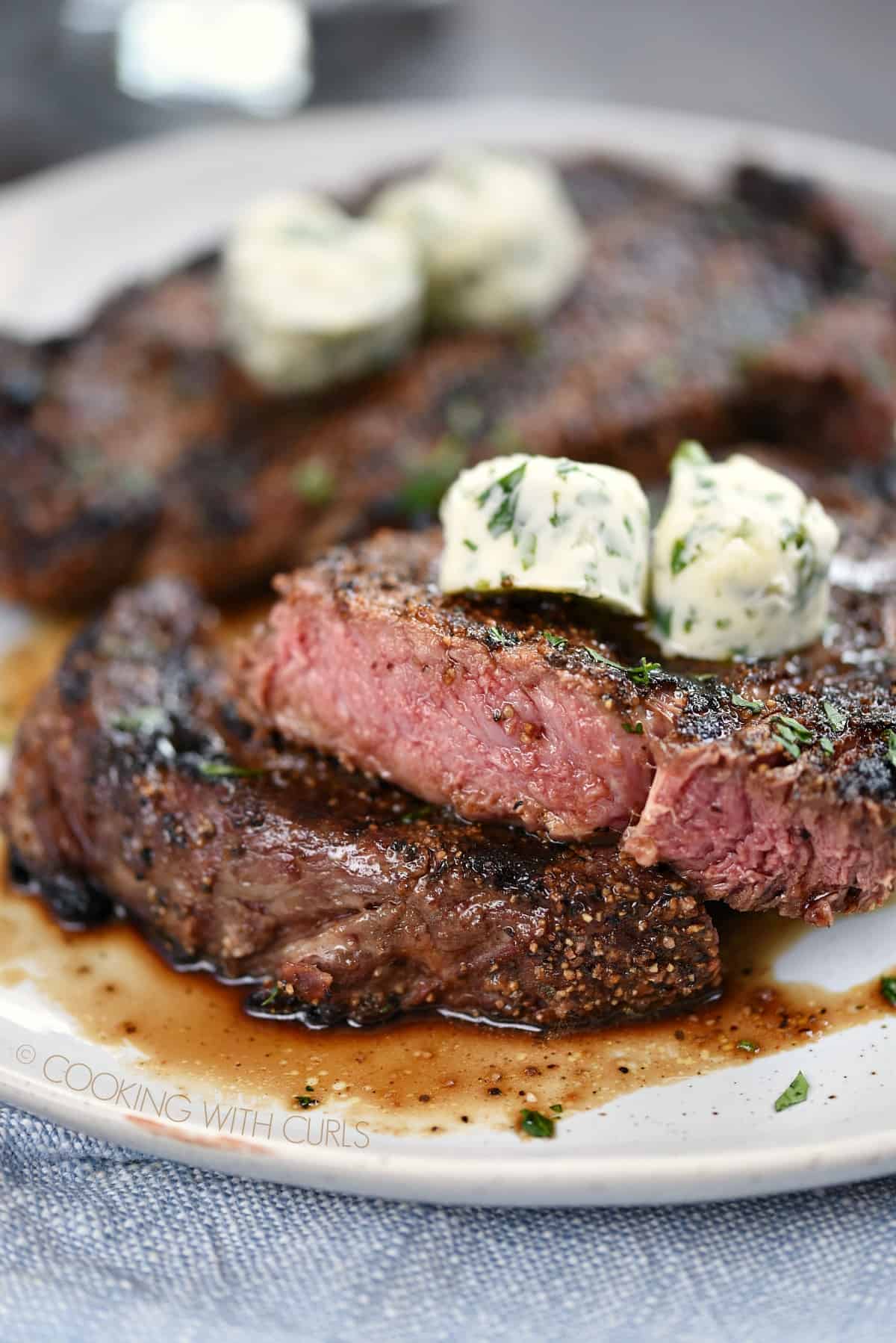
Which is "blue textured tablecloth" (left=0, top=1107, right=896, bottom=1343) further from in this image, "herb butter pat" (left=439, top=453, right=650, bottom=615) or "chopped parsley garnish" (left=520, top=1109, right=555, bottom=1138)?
"herb butter pat" (left=439, top=453, right=650, bottom=615)

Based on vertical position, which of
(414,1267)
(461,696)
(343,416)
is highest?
(461,696)

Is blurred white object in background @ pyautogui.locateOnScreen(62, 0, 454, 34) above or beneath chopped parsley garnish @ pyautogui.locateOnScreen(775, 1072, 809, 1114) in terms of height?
above

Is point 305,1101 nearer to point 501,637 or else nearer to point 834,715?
point 501,637

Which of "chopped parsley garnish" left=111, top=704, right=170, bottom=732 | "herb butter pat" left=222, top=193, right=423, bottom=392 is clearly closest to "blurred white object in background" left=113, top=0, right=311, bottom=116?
"herb butter pat" left=222, top=193, right=423, bottom=392

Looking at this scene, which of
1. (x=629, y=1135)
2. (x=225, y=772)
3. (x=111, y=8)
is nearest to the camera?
(x=629, y=1135)

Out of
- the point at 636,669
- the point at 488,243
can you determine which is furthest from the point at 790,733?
the point at 488,243

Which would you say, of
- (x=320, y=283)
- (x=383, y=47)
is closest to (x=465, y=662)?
(x=320, y=283)

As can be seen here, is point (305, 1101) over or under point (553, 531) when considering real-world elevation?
under
